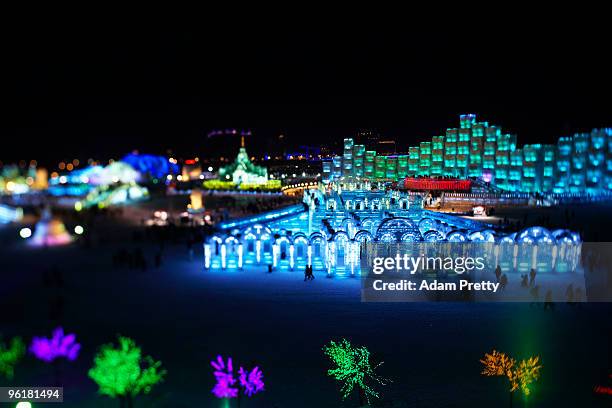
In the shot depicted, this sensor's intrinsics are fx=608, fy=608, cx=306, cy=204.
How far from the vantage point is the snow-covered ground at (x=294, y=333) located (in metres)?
8.54

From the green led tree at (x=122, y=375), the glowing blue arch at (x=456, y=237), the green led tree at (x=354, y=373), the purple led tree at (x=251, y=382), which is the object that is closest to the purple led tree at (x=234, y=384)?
the purple led tree at (x=251, y=382)

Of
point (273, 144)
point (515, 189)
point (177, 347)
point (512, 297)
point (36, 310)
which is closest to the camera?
point (177, 347)

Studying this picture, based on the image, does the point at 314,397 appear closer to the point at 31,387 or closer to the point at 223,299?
the point at 31,387

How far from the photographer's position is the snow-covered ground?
8.54m

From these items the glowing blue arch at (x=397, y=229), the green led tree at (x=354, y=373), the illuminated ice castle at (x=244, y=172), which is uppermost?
the illuminated ice castle at (x=244, y=172)

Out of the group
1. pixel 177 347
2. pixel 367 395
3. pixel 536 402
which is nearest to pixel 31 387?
pixel 177 347

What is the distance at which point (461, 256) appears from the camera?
16.2 metres

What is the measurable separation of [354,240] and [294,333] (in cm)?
588

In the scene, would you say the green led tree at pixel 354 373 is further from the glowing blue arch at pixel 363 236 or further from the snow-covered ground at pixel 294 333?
the glowing blue arch at pixel 363 236

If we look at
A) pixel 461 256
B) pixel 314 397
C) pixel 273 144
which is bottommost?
pixel 314 397

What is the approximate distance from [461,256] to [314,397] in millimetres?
8906

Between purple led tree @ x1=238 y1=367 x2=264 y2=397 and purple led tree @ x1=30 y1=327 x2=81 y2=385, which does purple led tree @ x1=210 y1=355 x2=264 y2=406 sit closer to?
purple led tree @ x1=238 y1=367 x2=264 y2=397

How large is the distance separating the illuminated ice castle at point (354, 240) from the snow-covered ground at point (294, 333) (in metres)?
0.97

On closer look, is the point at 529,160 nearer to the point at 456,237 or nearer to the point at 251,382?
the point at 456,237
